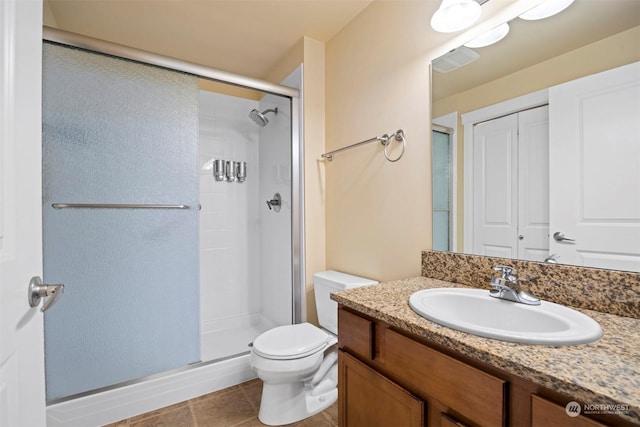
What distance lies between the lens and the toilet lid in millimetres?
1415

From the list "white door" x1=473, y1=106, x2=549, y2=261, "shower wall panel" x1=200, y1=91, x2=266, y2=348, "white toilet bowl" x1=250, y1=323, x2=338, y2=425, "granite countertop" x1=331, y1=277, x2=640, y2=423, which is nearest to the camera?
"granite countertop" x1=331, y1=277, x2=640, y2=423

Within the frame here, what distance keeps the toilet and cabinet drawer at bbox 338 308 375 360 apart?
457 mm

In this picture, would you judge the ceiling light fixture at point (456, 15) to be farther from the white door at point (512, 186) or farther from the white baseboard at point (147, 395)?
the white baseboard at point (147, 395)

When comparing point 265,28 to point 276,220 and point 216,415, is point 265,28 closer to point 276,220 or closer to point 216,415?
point 276,220

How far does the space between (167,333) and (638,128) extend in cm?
220

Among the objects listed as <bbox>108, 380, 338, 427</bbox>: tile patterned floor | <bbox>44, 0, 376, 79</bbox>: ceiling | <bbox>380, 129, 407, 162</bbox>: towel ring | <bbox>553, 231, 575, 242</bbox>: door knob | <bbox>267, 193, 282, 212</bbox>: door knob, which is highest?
<bbox>44, 0, 376, 79</bbox>: ceiling

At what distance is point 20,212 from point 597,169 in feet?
5.00

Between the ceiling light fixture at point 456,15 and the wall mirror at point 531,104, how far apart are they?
0.10 m

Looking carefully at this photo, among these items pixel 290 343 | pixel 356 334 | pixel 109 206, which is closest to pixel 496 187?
pixel 356 334

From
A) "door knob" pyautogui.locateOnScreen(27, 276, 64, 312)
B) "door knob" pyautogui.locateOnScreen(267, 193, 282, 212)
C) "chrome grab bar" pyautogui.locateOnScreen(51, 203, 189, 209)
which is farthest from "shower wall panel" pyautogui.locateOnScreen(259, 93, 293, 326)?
"door knob" pyautogui.locateOnScreen(27, 276, 64, 312)

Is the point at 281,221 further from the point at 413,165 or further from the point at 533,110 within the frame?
the point at 533,110

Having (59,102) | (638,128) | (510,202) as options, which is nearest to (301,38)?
(59,102)

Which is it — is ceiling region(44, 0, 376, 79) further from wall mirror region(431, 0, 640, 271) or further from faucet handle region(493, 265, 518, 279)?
faucet handle region(493, 265, 518, 279)

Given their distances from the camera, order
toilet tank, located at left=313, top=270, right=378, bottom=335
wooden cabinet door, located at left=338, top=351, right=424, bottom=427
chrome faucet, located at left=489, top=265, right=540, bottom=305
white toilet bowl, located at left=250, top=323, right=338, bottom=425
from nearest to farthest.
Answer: wooden cabinet door, located at left=338, top=351, right=424, bottom=427 < chrome faucet, located at left=489, top=265, right=540, bottom=305 < white toilet bowl, located at left=250, top=323, right=338, bottom=425 < toilet tank, located at left=313, top=270, right=378, bottom=335
